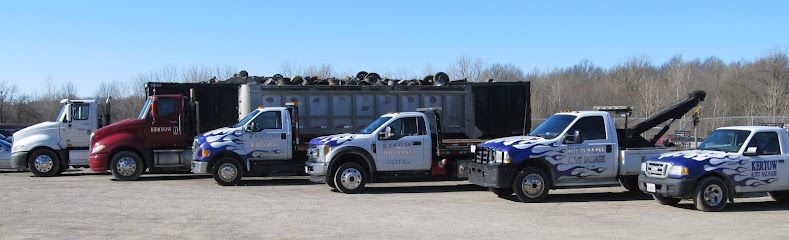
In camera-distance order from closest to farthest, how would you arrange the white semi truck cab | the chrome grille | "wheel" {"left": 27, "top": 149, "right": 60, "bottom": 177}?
the chrome grille
the white semi truck cab
"wheel" {"left": 27, "top": 149, "right": 60, "bottom": 177}

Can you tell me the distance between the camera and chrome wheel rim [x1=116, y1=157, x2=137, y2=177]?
19.5 meters

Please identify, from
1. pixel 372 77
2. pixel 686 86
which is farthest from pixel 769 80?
pixel 372 77

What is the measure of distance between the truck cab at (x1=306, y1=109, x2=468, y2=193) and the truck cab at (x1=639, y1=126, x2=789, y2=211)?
483cm

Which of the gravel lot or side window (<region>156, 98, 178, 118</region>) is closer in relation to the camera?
the gravel lot

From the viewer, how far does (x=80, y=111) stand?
2103 cm

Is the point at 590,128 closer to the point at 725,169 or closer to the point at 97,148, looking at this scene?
the point at 725,169

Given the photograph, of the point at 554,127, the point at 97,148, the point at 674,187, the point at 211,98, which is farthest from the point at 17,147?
the point at 674,187

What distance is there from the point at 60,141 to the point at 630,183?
15538 mm

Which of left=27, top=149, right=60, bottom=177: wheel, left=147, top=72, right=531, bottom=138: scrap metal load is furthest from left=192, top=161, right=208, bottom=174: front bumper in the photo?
left=27, top=149, right=60, bottom=177: wheel

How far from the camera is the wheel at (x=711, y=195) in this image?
12.8 meters

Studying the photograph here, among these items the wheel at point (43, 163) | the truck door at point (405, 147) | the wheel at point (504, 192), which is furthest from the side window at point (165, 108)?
the wheel at point (504, 192)

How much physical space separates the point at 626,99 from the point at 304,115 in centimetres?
5962

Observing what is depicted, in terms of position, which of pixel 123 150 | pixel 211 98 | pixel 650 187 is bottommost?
pixel 650 187

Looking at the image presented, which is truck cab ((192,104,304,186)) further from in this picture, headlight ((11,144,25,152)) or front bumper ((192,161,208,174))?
headlight ((11,144,25,152))
